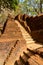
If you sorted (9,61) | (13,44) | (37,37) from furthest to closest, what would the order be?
(37,37) < (13,44) < (9,61)

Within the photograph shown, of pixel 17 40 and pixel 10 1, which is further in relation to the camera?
pixel 10 1

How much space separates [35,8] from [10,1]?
15396mm

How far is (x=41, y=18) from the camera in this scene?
1103cm

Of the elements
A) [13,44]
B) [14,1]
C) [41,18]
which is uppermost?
[14,1]

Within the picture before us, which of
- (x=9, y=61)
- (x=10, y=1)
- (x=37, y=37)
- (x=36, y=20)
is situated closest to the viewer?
(x=9, y=61)

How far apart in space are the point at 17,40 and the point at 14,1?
10.9 feet

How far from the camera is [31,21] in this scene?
1288 centimetres

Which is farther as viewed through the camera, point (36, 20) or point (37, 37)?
point (36, 20)

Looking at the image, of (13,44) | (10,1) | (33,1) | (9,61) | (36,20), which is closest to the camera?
(9,61)

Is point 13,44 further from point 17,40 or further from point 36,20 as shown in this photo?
point 36,20

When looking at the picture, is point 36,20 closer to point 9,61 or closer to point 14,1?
point 14,1

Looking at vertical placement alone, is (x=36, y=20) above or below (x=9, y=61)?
above

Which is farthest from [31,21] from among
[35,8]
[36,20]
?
[35,8]

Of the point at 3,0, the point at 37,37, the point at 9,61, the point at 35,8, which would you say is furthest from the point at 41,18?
the point at 35,8
